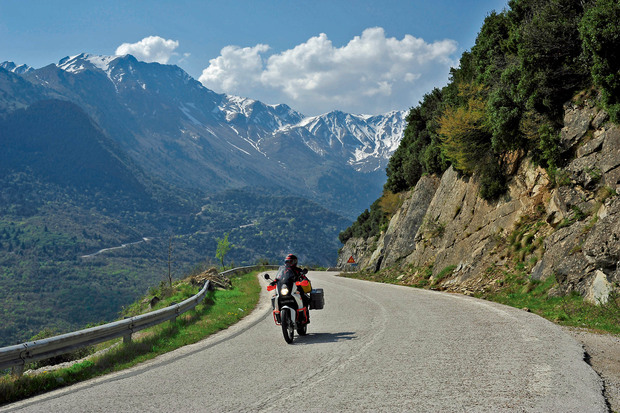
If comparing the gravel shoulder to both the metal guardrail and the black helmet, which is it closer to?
the black helmet

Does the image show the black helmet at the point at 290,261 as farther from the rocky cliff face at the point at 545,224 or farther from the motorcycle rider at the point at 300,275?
the rocky cliff face at the point at 545,224

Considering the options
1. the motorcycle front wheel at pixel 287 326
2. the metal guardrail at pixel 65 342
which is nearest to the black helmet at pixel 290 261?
the motorcycle front wheel at pixel 287 326

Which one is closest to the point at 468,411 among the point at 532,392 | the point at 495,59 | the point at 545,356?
the point at 532,392

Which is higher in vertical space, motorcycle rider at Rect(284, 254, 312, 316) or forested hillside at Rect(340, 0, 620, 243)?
forested hillside at Rect(340, 0, 620, 243)

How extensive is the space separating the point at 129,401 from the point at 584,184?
15485mm

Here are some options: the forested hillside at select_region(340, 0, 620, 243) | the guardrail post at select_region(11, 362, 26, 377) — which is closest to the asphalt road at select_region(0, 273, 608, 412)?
the guardrail post at select_region(11, 362, 26, 377)

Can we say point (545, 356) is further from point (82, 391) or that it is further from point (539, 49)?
point (539, 49)

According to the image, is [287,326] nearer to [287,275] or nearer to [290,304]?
[290,304]

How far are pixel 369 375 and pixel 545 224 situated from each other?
14439 millimetres

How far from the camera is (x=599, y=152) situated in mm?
14906

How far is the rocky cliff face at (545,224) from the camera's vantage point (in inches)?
502

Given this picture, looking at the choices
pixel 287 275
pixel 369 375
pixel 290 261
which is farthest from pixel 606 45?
pixel 369 375

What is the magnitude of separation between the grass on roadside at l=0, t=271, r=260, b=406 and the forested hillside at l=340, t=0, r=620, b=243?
13.9 meters

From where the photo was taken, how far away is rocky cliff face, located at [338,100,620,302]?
1276 centimetres
